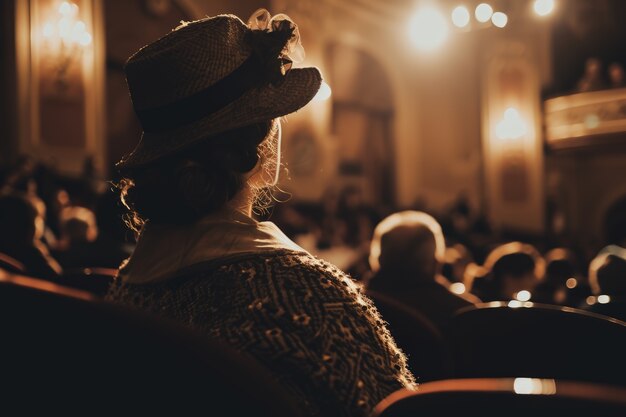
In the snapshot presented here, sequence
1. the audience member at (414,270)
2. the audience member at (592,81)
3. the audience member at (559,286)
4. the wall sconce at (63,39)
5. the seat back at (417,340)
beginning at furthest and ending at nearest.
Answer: the audience member at (592,81)
the wall sconce at (63,39)
the audience member at (559,286)
the audience member at (414,270)
the seat back at (417,340)

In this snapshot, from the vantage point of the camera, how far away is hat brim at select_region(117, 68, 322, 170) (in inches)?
39.8

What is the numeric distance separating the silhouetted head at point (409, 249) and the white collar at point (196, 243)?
181cm

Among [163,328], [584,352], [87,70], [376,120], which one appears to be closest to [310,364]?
[163,328]

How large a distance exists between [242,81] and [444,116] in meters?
16.2

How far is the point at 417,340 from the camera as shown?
161 centimetres

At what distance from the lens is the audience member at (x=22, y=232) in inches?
118

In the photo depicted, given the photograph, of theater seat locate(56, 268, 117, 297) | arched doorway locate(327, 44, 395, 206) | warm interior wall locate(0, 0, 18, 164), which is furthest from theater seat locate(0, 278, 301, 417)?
arched doorway locate(327, 44, 395, 206)

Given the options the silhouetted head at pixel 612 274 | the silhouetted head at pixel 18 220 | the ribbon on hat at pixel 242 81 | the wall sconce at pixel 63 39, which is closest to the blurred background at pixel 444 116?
the wall sconce at pixel 63 39

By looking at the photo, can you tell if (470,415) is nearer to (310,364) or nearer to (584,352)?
(310,364)

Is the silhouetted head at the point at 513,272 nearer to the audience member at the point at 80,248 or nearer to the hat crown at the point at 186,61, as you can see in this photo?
the audience member at the point at 80,248

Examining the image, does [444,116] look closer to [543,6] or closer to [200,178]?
[543,6]

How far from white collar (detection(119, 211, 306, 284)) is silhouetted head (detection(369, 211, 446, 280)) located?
1813 millimetres

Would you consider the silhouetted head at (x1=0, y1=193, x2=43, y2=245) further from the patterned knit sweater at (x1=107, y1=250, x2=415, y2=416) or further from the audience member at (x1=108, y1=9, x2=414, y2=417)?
the patterned knit sweater at (x1=107, y1=250, x2=415, y2=416)

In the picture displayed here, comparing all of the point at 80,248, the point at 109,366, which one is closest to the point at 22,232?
the point at 80,248
